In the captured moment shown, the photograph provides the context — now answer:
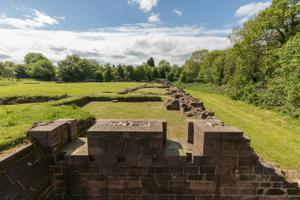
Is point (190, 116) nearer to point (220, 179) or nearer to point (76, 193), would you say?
point (220, 179)

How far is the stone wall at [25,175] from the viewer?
2.56m

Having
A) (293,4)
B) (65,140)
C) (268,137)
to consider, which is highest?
(293,4)

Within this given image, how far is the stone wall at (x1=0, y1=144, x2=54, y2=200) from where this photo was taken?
8.40ft

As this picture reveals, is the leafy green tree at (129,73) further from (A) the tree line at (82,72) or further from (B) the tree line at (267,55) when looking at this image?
(B) the tree line at (267,55)

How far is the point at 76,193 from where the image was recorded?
3.56 metres

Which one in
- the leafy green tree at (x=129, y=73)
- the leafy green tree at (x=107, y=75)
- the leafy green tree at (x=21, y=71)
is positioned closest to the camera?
the leafy green tree at (x=107, y=75)

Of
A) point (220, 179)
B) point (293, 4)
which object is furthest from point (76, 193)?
point (293, 4)

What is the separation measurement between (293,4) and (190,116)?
15.4 m

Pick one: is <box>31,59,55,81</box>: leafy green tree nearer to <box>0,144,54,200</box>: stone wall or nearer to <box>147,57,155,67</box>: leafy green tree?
<box>147,57,155,67</box>: leafy green tree

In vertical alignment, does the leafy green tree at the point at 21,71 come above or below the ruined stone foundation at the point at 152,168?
above

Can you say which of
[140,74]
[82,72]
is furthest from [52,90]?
[140,74]

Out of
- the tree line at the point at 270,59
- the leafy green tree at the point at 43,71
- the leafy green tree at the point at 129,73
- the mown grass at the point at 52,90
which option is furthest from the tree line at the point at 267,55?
the leafy green tree at the point at 43,71

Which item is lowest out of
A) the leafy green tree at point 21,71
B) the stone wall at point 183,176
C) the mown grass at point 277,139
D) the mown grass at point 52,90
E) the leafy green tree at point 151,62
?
the mown grass at point 277,139

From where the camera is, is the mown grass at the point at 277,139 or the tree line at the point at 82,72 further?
the tree line at the point at 82,72
